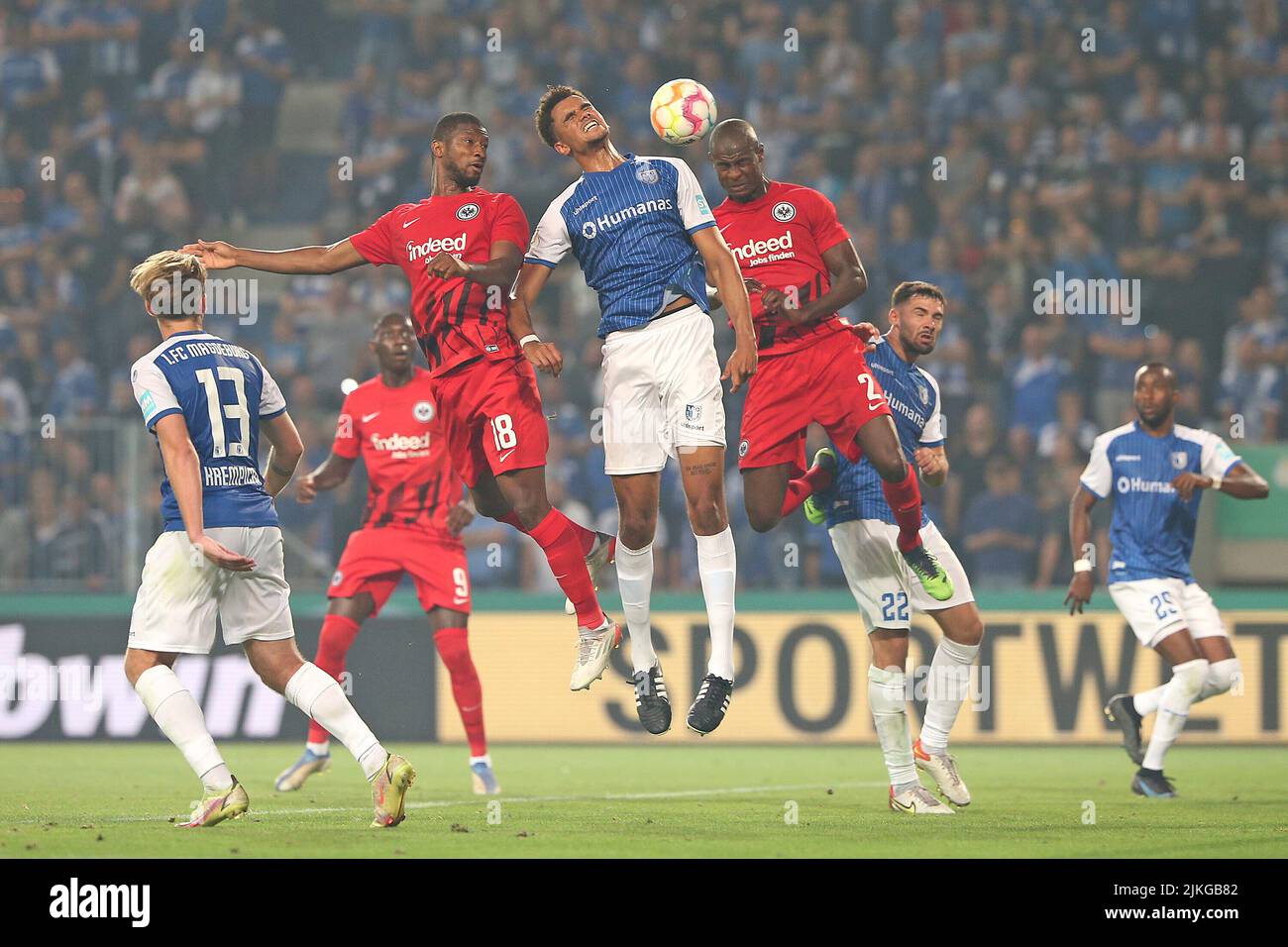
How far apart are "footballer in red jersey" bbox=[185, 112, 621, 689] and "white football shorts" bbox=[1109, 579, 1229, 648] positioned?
415 cm

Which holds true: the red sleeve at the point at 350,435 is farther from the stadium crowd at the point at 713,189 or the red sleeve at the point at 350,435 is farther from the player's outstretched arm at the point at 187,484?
the player's outstretched arm at the point at 187,484

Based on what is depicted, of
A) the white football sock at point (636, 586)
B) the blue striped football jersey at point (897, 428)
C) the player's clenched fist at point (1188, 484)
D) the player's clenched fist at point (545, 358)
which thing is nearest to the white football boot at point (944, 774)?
the blue striped football jersey at point (897, 428)

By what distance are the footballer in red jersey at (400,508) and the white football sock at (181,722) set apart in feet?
10.9

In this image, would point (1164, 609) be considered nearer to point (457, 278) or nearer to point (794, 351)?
point (794, 351)

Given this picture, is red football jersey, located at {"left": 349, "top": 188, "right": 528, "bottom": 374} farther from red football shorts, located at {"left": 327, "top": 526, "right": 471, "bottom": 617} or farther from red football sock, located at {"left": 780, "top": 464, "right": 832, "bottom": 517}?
red football shorts, located at {"left": 327, "top": 526, "right": 471, "bottom": 617}

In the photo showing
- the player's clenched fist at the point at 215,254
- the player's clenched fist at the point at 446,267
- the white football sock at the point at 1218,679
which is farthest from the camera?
the white football sock at the point at 1218,679

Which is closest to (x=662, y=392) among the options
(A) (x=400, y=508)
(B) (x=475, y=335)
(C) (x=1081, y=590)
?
(B) (x=475, y=335)

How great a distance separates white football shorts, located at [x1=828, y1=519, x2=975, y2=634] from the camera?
10156mm

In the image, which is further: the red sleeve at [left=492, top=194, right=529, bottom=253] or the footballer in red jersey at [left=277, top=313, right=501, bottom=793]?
the footballer in red jersey at [left=277, top=313, right=501, bottom=793]

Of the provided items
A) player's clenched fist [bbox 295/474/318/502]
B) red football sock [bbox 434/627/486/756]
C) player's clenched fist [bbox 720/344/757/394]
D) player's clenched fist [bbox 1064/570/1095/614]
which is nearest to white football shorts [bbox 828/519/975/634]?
player's clenched fist [bbox 1064/570/1095/614]

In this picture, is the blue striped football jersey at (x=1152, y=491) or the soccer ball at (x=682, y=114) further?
the blue striped football jersey at (x=1152, y=491)

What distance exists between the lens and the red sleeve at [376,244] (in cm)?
955

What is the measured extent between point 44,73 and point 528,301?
13.2m
